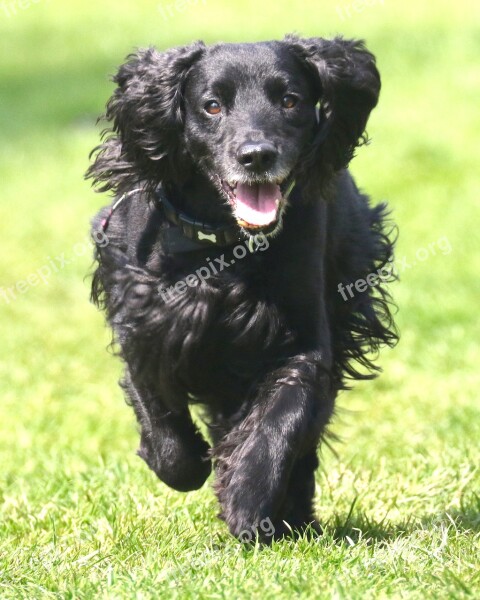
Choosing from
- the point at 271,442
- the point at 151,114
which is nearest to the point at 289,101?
the point at 151,114

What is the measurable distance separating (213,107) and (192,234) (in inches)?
17.8

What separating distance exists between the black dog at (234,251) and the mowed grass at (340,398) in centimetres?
30

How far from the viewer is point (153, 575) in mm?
3670

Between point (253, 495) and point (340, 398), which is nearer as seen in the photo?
point (253, 495)

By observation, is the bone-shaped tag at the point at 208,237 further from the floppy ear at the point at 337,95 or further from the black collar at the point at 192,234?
the floppy ear at the point at 337,95

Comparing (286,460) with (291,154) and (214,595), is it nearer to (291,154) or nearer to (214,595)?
(214,595)

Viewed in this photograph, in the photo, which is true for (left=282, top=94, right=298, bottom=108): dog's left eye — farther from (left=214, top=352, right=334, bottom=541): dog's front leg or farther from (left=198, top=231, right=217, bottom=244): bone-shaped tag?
(left=214, top=352, right=334, bottom=541): dog's front leg

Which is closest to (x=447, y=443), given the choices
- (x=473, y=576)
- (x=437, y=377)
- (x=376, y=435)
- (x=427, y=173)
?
(x=376, y=435)

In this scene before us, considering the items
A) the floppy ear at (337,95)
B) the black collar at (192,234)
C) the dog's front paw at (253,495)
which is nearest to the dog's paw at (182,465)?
the dog's front paw at (253,495)

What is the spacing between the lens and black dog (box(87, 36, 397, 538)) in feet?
13.7

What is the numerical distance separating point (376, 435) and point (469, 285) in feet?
11.4

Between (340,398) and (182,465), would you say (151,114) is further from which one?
(340,398)

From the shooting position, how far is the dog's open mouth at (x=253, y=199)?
13.6 feet

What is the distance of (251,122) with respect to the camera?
4234mm
